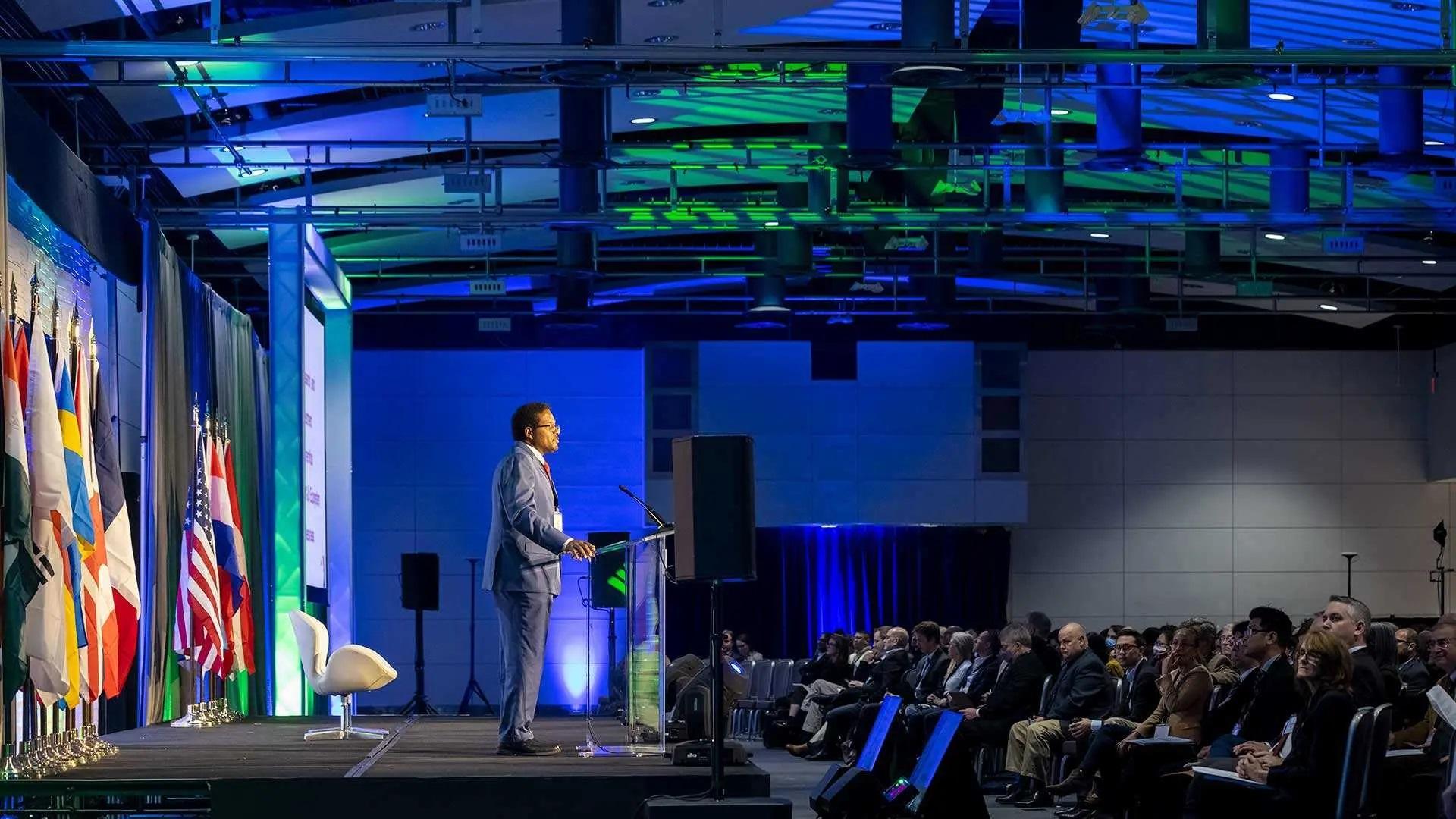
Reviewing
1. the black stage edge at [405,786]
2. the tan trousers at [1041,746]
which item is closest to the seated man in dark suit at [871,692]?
the tan trousers at [1041,746]

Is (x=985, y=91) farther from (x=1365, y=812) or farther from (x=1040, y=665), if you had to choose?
(x=1365, y=812)

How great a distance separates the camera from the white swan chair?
848cm

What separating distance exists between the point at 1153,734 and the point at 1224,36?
3543 mm

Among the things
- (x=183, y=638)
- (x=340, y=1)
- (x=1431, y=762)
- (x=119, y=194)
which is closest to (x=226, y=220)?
(x=119, y=194)

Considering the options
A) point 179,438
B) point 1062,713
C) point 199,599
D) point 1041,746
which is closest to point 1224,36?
point 1062,713

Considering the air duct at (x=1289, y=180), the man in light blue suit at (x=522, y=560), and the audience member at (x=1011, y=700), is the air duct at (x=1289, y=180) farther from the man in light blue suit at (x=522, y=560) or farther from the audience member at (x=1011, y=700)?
the man in light blue suit at (x=522, y=560)

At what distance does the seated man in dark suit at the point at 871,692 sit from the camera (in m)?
14.4

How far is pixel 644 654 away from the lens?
24.1 feet

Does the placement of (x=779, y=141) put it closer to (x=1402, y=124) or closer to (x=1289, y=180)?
(x=1289, y=180)

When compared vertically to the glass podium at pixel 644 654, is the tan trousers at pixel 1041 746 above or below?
below

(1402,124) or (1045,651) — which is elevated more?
(1402,124)

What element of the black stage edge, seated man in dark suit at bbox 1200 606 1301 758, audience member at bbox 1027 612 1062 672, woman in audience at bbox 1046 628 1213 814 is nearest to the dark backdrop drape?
audience member at bbox 1027 612 1062 672

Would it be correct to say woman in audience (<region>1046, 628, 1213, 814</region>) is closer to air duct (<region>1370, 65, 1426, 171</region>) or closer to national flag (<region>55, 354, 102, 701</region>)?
air duct (<region>1370, 65, 1426, 171</region>)

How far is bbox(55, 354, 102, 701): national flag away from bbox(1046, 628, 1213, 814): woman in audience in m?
4.80
